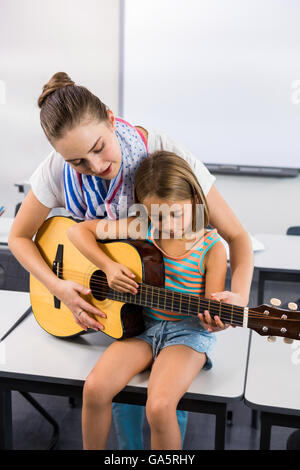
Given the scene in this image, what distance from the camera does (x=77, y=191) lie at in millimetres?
1301

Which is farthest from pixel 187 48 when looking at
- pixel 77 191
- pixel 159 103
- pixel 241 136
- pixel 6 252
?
pixel 77 191

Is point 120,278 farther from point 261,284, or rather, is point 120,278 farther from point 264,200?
point 264,200

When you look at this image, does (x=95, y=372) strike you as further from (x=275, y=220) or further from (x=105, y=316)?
(x=275, y=220)

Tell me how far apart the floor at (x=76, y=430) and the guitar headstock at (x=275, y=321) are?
0.92 m

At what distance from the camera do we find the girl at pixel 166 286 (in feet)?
3.69

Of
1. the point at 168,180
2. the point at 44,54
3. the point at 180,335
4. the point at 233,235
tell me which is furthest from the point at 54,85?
the point at 44,54

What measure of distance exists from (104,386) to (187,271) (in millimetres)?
362

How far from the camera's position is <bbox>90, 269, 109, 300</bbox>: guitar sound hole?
1.29m

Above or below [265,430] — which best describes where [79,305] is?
above

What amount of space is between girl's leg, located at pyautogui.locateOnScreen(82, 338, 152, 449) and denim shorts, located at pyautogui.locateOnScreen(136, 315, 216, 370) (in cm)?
5

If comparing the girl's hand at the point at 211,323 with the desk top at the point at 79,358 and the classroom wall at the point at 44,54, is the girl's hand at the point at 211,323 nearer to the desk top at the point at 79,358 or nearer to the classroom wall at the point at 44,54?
the desk top at the point at 79,358

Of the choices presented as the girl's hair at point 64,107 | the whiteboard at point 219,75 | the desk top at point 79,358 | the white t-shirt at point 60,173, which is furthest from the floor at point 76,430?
the whiteboard at point 219,75

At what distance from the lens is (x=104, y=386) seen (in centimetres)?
113

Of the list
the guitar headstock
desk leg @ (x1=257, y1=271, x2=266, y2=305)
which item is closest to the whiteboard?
desk leg @ (x1=257, y1=271, x2=266, y2=305)
